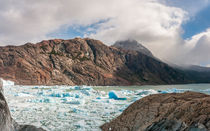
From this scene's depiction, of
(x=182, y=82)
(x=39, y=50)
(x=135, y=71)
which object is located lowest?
(x=182, y=82)

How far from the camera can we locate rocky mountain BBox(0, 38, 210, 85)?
347 ft

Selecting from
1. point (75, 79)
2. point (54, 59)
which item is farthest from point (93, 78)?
point (54, 59)

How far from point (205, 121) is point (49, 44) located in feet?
506

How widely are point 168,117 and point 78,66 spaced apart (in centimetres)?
13149

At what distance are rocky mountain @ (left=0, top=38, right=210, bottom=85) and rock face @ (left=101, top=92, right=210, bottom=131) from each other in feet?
335

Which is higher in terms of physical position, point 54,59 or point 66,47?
point 66,47

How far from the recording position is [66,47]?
151875 mm

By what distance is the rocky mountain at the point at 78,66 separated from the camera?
106 meters

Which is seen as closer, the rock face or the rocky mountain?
the rock face

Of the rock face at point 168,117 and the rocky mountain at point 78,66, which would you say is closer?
the rock face at point 168,117

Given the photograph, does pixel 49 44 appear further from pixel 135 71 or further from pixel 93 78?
pixel 135 71

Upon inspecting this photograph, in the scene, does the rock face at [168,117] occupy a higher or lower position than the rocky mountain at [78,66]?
lower

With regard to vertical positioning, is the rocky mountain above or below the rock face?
above

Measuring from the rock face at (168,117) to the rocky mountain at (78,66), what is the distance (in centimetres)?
10209
